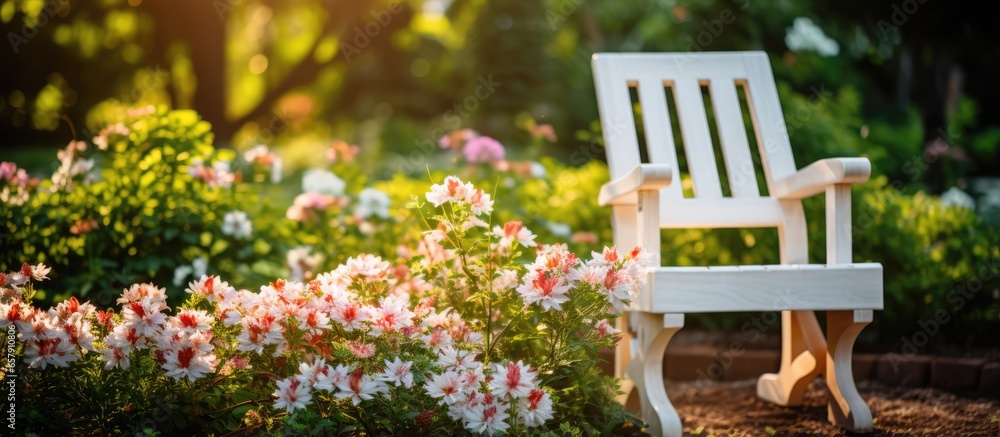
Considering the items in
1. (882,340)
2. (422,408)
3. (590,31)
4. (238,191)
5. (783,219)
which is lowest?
(422,408)

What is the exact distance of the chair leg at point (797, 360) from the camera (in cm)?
238

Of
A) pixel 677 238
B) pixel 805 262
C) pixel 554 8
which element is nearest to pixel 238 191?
pixel 677 238

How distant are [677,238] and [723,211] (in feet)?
2.79

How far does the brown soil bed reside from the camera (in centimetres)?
220

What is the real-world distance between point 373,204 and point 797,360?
171 centimetres

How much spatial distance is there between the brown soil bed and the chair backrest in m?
0.58

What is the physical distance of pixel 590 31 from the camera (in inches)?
389

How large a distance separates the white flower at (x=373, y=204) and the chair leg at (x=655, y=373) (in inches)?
57.4

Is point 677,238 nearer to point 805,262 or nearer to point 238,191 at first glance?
point 805,262

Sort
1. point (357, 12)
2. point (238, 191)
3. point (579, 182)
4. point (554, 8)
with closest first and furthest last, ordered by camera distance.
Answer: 1. point (238, 191)
2. point (579, 182)
3. point (357, 12)
4. point (554, 8)

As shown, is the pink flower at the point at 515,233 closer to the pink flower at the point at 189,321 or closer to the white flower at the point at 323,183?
the pink flower at the point at 189,321

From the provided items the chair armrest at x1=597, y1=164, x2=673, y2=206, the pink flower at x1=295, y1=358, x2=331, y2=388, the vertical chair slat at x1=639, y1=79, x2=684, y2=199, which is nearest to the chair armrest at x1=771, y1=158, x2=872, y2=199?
the vertical chair slat at x1=639, y1=79, x2=684, y2=199

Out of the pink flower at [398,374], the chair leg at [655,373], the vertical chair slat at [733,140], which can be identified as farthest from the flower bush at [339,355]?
the vertical chair slat at [733,140]

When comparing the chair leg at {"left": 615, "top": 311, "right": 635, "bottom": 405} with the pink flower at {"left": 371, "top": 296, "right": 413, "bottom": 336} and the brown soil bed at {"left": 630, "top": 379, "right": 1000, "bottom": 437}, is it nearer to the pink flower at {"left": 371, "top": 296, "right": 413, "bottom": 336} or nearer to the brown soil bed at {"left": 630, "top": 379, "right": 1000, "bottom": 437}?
the brown soil bed at {"left": 630, "top": 379, "right": 1000, "bottom": 437}
